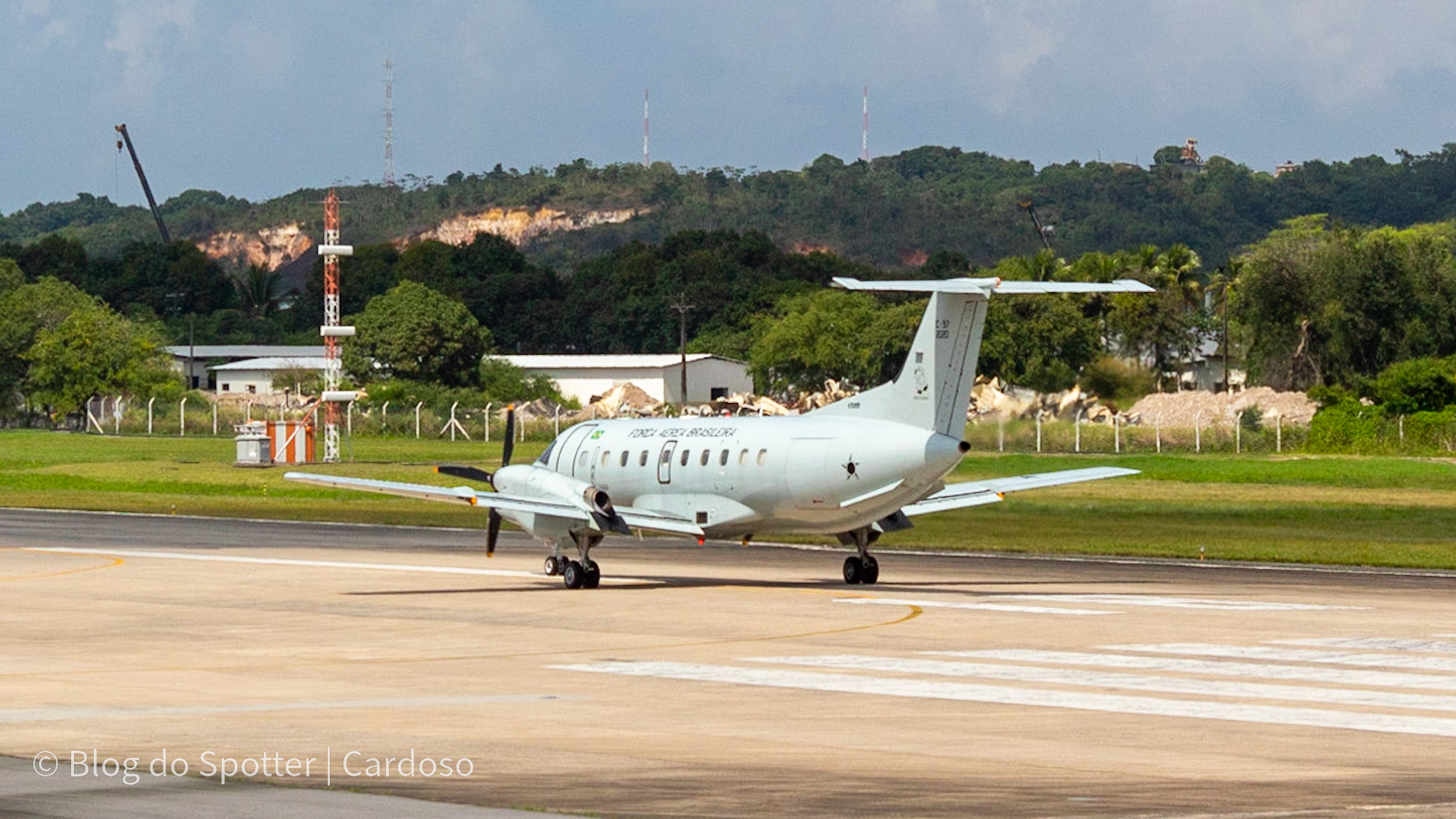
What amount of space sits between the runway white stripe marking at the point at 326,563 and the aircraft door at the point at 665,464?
8.14 feet

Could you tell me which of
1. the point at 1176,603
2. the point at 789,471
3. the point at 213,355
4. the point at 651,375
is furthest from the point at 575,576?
the point at 213,355

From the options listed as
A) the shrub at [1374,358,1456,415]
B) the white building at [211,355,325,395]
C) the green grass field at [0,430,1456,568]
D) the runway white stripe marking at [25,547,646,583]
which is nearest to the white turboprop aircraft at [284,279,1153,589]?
the runway white stripe marking at [25,547,646,583]

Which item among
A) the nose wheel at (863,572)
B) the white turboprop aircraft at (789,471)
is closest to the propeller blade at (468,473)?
the white turboprop aircraft at (789,471)

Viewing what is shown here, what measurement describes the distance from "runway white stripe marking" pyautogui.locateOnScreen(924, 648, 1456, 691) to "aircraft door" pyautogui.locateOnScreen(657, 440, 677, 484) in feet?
37.5

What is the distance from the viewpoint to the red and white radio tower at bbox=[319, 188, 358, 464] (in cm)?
8500

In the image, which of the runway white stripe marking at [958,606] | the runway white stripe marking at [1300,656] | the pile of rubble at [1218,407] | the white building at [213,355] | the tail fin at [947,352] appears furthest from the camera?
the white building at [213,355]

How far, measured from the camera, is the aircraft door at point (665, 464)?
113 ft

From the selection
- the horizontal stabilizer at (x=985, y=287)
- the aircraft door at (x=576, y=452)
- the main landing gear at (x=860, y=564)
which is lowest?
the main landing gear at (x=860, y=564)

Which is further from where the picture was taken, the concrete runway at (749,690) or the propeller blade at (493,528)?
the propeller blade at (493,528)

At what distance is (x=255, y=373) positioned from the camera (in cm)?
14975

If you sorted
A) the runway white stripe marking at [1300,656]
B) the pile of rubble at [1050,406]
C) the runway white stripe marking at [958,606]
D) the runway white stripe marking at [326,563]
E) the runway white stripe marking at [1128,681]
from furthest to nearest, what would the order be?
1. the pile of rubble at [1050,406]
2. the runway white stripe marking at [326,563]
3. the runway white stripe marking at [958,606]
4. the runway white stripe marking at [1300,656]
5. the runway white stripe marking at [1128,681]

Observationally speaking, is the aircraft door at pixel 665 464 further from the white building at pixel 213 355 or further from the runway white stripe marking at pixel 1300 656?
the white building at pixel 213 355

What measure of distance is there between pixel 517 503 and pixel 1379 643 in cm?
1575

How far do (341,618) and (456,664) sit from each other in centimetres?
631
